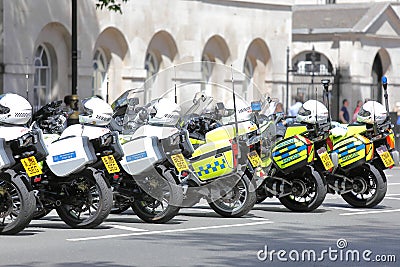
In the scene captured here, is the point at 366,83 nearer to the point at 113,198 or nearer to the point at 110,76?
the point at 110,76

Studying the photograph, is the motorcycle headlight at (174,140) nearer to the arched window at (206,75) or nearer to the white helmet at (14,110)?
the arched window at (206,75)

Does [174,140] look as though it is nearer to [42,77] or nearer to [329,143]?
[329,143]

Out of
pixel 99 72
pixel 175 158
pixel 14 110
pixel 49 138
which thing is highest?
pixel 99 72

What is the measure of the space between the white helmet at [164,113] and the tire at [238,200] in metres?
1.21

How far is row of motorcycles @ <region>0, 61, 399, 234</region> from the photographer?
1413cm

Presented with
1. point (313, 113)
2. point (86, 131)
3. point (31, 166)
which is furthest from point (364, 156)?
point (31, 166)

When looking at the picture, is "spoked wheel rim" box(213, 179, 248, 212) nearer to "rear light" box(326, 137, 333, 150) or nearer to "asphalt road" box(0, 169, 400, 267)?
"asphalt road" box(0, 169, 400, 267)

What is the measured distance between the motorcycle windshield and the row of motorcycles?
17 millimetres

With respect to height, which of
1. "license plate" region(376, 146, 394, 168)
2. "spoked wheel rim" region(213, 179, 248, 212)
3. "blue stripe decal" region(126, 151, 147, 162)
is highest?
"blue stripe decal" region(126, 151, 147, 162)

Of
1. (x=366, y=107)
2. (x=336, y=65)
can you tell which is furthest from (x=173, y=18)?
(x=366, y=107)

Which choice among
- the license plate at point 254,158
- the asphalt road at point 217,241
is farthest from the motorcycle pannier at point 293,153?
the license plate at point 254,158

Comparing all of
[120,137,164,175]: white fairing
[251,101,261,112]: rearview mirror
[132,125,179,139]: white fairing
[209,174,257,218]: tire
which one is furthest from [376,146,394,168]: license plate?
[120,137,164,175]: white fairing

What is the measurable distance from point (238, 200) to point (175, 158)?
4.42 feet

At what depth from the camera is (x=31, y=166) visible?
→ 14.0m
